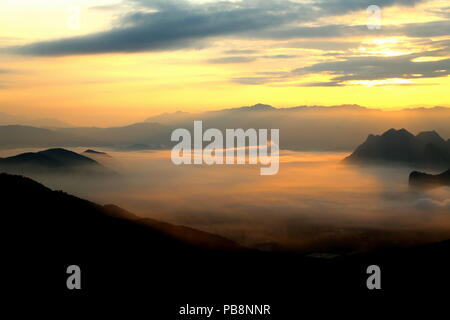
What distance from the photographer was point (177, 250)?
149125mm

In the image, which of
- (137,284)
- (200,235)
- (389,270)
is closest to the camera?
(137,284)

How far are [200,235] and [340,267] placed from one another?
62.1 metres

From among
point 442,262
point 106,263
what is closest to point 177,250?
point 106,263

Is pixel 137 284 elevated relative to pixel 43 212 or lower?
lower

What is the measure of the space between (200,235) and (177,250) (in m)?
43.9
